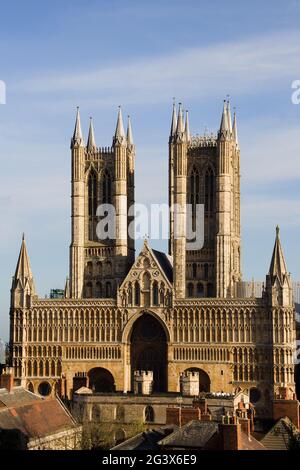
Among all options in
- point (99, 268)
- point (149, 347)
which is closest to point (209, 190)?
point (99, 268)

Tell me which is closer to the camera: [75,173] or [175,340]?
[175,340]

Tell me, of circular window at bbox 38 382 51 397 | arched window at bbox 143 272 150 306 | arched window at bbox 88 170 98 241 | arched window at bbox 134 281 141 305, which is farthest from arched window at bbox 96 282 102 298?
circular window at bbox 38 382 51 397

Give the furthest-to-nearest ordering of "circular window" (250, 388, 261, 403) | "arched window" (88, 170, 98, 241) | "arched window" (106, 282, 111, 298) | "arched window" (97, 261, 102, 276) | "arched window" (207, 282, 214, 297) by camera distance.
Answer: "arched window" (88, 170, 98, 241), "arched window" (97, 261, 102, 276), "arched window" (106, 282, 111, 298), "arched window" (207, 282, 214, 297), "circular window" (250, 388, 261, 403)

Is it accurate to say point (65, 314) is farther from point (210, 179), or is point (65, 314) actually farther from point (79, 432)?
point (79, 432)

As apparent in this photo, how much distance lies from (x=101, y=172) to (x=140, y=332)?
1792cm

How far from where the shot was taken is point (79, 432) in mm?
64812

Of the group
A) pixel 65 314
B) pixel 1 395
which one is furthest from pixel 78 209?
pixel 1 395

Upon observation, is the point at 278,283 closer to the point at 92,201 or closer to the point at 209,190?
the point at 209,190

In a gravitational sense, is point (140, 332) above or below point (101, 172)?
below

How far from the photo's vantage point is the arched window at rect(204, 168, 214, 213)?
107625 millimetres

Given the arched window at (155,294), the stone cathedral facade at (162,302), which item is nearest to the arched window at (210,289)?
the stone cathedral facade at (162,302)

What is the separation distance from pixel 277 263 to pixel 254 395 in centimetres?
1287

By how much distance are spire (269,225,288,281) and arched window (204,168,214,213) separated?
8.72m

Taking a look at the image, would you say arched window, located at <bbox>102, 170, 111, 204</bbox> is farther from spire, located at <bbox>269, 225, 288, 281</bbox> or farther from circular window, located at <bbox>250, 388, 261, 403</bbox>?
circular window, located at <bbox>250, 388, 261, 403</bbox>
